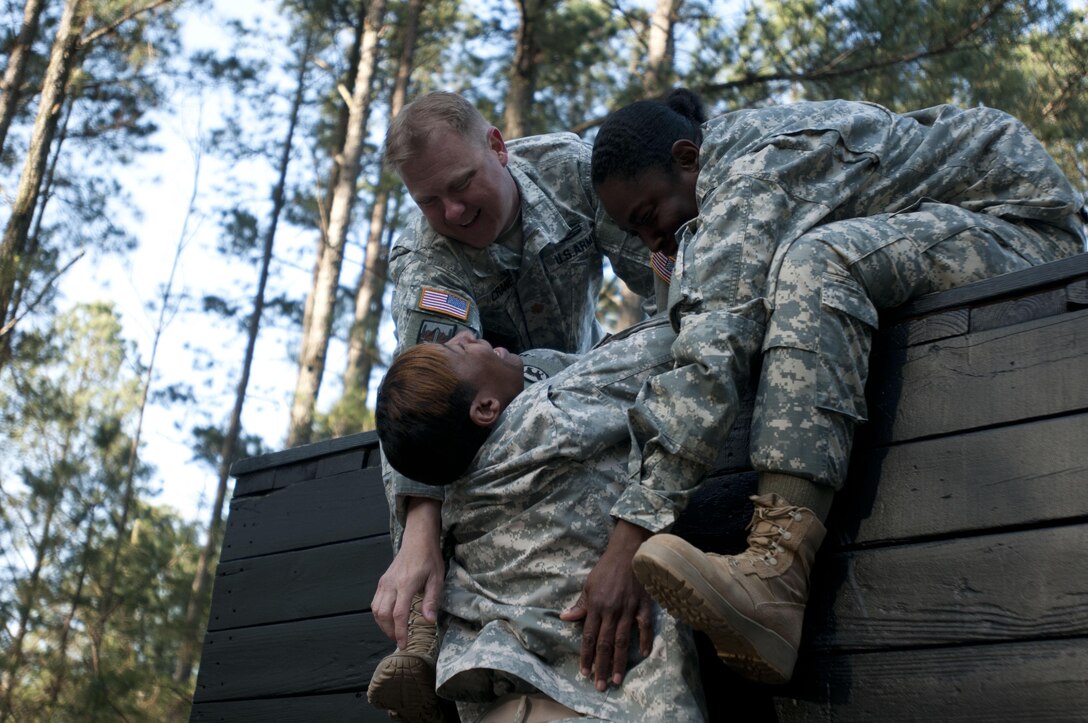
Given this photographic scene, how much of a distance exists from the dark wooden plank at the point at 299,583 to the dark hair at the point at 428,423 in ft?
2.80

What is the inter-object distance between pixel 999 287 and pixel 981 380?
175 millimetres

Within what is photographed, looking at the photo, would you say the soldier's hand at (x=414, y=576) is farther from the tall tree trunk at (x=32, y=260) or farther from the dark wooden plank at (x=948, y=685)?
the tall tree trunk at (x=32, y=260)

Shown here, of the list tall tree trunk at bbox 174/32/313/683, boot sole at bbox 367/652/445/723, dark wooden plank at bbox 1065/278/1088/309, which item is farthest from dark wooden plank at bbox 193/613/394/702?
tall tree trunk at bbox 174/32/313/683

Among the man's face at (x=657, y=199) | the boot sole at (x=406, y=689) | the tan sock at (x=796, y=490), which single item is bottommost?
the boot sole at (x=406, y=689)

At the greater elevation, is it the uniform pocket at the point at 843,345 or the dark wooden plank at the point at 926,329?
the dark wooden plank at the point at 926,329

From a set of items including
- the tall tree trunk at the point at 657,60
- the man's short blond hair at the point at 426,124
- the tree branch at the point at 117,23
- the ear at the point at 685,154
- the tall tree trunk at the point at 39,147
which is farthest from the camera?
the tree branch at the point at 117,23

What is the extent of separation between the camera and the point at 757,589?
1.85 meters

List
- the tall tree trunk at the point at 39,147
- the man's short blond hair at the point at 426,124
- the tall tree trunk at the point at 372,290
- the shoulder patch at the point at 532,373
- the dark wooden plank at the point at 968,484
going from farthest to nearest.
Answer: the tall tree trunk at the point at 372,290 < the tall tree trunk at the point at 39,147 < the man's short blond hair at the point at 426,124 < the shoulder patch at the point at 532,373 < the dark wooden plank at the point at 968,484

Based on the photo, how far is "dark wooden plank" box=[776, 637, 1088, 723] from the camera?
1739 millimetres

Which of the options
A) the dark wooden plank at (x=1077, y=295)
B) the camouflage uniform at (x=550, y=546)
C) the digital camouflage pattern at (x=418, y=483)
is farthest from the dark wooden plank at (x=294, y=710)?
the dark wooden plank at (x=1077, y=295)

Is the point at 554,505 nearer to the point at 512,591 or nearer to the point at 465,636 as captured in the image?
the point at 512,591

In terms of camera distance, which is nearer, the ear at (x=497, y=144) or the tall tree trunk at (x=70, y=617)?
the ear at (x=497, y=144)

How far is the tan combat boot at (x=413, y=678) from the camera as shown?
7.39 feet

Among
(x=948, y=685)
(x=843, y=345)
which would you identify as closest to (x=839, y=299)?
(x=843, y=345)
